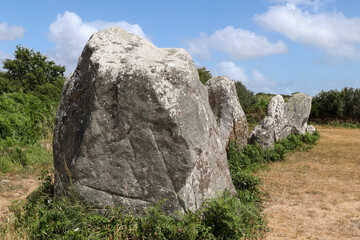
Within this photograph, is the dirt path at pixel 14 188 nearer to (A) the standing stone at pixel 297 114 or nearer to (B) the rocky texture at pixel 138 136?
(B) the rocky texture at pixel 138 136

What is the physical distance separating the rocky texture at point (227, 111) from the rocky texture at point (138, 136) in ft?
20.6

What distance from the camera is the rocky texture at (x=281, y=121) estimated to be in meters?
13.2

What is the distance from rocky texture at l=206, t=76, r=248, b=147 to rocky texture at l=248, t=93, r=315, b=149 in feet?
4.30

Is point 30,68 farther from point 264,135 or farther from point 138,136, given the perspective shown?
point 138,136

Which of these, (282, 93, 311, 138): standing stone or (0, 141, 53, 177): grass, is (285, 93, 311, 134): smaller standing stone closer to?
(282, 93, 311, 138): standing stone

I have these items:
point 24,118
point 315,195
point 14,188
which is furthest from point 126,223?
point 24,118

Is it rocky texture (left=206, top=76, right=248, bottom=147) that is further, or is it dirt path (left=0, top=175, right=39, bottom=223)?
rocky texture (left=206, top=76, right=248, bottom=147)

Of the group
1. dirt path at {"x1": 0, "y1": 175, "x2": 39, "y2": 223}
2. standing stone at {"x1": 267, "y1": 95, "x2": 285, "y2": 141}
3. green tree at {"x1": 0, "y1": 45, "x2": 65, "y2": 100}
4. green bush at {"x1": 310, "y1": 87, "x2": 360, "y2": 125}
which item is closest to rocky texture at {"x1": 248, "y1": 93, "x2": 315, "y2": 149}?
standing stone at {"x1": 267, "y1": 95, "x2": 285, "y2": 141}

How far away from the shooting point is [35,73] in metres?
34.1

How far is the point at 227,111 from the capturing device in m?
11.9

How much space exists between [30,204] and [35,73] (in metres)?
31.0

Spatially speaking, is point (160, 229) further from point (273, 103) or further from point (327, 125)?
point (327, 125)

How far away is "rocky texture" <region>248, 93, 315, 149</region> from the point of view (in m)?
13.2

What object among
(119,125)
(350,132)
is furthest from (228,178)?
(350,132)
